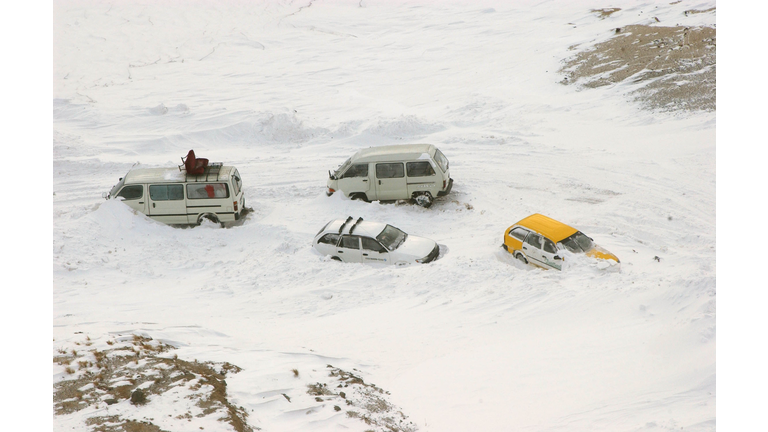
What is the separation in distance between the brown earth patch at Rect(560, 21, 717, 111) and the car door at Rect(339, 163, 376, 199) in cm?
1516

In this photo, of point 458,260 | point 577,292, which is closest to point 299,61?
point 458,260

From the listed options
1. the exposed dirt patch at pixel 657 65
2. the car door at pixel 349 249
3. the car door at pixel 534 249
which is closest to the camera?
the car door at pixel 534 249

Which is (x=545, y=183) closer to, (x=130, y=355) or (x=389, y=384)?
(x=389, y=384)

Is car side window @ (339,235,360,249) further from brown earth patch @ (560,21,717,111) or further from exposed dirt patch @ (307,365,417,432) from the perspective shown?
brown earth patch @ (560,21,717,111)

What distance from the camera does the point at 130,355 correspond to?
8781 millimetres

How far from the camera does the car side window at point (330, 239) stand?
14086mm

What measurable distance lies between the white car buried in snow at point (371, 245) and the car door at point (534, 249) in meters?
2.29

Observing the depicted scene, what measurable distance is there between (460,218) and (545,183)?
14.0ft

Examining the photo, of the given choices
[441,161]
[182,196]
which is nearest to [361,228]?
[441,161]

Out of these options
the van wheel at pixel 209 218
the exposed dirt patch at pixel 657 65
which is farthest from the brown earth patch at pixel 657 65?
the van wheel at pixel 209 218

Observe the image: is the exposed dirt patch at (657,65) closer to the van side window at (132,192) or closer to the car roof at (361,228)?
the car roof at (361,228)

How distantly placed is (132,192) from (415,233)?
8.65m

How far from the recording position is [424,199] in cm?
1744

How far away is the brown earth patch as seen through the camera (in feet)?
80.8
